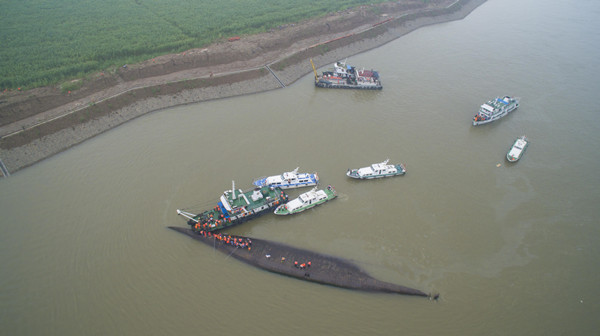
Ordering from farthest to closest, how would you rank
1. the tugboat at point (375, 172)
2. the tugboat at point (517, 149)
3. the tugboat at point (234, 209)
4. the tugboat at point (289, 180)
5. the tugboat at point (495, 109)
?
the tugboat at point (495, 109)
the tugboat at point (517, 149)
the tugboat at point (375, 172)
the tugboat at point (289, 180)
the tugboat at point (234, 209)

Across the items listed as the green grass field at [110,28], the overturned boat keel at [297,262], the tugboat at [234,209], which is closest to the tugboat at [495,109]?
the overturned boat keel at [297,262]

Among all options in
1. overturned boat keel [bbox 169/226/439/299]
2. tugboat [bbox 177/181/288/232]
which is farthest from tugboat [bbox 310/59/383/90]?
overturned boat keel [bbox 169/226/439/299]

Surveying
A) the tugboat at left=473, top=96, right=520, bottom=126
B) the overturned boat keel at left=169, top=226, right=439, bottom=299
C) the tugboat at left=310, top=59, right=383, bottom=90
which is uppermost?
the tugboat at left=310, top=59, right=383, bottom=90

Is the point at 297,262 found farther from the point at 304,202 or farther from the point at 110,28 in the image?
the point at 110,28

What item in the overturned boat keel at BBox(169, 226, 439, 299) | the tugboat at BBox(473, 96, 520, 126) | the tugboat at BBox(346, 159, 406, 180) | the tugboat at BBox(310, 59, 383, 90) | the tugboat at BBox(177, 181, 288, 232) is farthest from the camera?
the tugboat at BBox(310, 59, 383, 90)

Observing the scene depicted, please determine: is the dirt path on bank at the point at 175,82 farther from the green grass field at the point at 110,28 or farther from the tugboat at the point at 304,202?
the tugboat at the point at 304,202

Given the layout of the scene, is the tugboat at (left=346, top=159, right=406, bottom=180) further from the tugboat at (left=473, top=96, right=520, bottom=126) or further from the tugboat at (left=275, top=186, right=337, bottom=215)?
the tugboat at (left=473, top=96, right=520, bottom=126)
